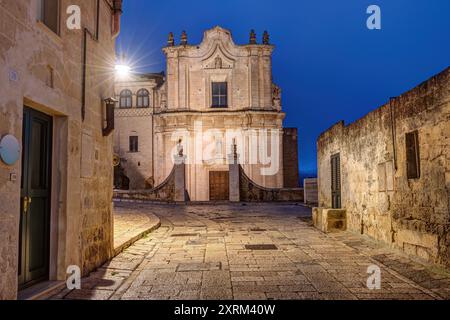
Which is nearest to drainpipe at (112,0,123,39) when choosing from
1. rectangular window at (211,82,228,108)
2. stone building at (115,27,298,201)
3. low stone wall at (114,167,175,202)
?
low stone wall at (114,167,175,202)

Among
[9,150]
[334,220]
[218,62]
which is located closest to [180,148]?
[218,62]

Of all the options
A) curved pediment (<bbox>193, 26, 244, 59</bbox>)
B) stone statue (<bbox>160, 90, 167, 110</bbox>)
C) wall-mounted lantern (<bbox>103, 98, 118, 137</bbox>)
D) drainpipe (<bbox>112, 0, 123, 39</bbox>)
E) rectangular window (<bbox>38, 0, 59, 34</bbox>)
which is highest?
curved pediment (<bbox>193, 26, 244, 59</bbox>)

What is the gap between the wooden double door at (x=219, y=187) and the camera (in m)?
29.0

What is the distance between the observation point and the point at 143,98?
1355 inches

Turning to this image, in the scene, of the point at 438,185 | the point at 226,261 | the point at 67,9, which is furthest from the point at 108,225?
the point at 438,185

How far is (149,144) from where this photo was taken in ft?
110

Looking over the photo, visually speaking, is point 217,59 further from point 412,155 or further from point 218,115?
point 412,155

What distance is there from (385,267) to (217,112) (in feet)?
78.6

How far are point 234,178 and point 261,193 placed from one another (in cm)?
195

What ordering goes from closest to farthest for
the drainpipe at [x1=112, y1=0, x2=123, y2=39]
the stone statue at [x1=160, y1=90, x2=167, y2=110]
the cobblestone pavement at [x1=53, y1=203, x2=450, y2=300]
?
the cobblestone pavement at [x1=53, y1=203, x2=450, y2=300] < the drainpipe at [x1=112, y1=0, x2=123, y2=39] < the stone statue at [x1=160, y1=90, x2=167, y2=110]

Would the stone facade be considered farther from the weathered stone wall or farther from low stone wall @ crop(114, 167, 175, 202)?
the weathered stone wall

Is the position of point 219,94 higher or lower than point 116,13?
higher

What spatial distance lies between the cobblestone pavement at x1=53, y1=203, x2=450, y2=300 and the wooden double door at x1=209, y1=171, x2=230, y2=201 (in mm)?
18728

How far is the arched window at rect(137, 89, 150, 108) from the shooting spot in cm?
3416
